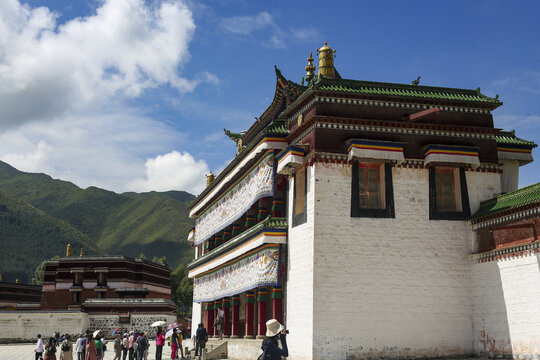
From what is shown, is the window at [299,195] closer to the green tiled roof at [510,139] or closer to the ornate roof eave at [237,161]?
the ornate roof eave at [237,161]

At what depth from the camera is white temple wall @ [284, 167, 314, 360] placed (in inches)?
641

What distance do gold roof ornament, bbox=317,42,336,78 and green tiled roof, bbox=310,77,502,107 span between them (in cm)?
155

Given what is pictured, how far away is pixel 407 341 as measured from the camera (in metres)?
16.3

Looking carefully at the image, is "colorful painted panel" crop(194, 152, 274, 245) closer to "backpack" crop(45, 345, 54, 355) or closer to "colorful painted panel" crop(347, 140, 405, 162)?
"colorful painted panel" crop(347, 140, 405, 162)

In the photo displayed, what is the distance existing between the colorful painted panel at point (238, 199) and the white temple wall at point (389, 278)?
325cm

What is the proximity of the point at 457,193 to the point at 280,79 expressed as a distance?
8.07 m

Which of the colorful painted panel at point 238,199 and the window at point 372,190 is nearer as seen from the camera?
the window at point 372,190

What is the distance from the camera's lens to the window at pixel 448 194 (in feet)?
57.3

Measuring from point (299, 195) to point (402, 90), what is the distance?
4673 millimetres

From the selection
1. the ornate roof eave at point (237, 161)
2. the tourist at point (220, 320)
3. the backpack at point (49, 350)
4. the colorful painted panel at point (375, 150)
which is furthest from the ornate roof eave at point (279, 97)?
the backpack at point (49, 350)

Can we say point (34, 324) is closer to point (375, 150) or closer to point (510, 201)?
point (375, 150)

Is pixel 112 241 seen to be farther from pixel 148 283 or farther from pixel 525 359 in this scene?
pixel 525 359

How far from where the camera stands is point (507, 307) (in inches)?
609

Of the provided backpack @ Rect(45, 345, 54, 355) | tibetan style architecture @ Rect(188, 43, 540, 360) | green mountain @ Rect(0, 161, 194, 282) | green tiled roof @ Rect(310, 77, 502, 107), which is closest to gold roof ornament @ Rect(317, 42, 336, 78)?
tibetan style architecture @ Rect(188, 43, 540, 360)
